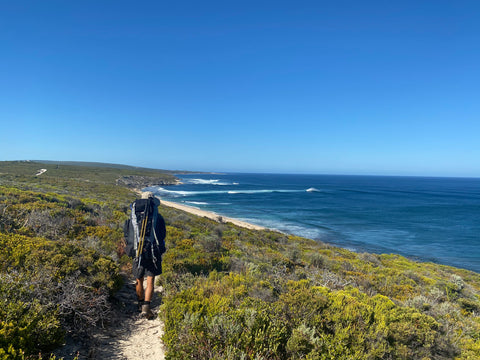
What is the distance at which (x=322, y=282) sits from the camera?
254 inches

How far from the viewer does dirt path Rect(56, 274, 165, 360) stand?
9.92 feet

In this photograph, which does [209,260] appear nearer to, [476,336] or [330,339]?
[330,339]

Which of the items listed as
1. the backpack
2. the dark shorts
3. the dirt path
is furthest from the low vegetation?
the backpack

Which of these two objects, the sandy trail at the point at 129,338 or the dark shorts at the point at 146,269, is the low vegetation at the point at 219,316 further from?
the dark shorts at the point at 146,269

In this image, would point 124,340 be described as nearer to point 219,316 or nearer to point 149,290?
point 149,290

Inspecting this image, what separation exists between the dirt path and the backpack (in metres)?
0.86

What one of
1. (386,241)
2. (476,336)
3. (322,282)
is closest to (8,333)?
(322,282)

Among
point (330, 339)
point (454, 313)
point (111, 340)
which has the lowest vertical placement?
point (454, 313)

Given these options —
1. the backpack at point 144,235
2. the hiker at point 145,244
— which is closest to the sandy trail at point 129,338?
the hiker at point 145,244

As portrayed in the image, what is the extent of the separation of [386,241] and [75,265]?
1078 inches

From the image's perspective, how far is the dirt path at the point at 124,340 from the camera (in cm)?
302

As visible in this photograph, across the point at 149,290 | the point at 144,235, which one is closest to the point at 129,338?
the point at 149,290

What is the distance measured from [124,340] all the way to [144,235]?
4.91 ft

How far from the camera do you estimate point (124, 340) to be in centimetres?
344
